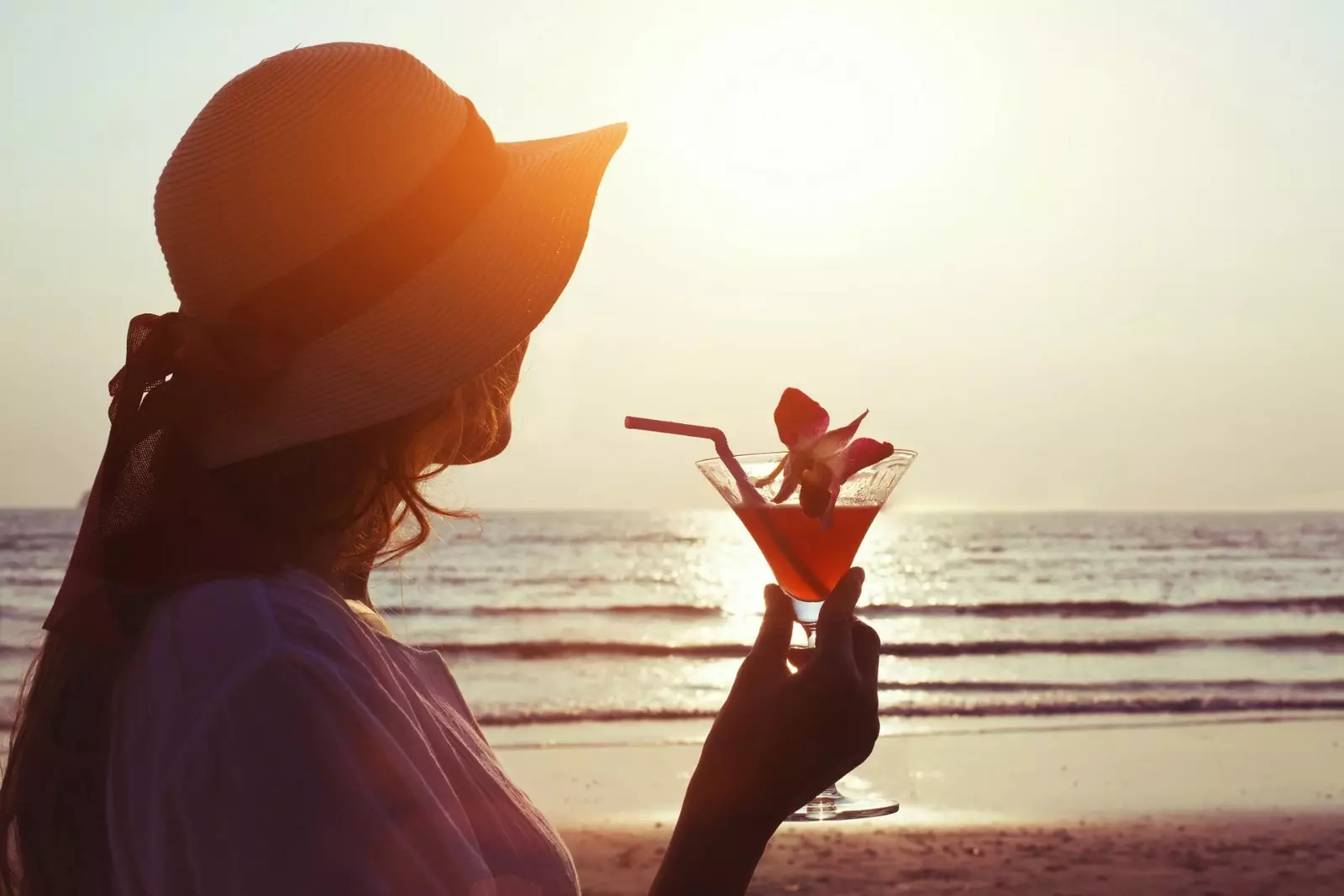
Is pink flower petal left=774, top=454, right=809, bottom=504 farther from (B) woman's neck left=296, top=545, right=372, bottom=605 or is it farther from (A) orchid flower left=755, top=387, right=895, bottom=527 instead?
(B) woman's neck left=296, top=545, right=372, bottom=605

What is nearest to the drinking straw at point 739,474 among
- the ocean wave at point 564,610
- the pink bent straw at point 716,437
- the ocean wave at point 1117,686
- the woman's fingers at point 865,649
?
the pink bent straw at point 716,437

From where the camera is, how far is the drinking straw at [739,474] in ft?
7.48

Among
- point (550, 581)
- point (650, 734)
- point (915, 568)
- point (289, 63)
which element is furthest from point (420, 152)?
point (915, 568)

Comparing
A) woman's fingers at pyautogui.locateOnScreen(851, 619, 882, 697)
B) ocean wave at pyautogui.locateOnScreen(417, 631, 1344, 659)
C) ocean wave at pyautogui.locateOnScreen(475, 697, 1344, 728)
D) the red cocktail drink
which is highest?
woman's fingers at pyautogui.locateOnScreen(851, 619, 882, 697)

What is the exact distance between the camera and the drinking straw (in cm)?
228

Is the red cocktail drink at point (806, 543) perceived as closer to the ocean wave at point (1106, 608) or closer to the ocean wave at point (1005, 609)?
the ocean wave at point (1005, 609)

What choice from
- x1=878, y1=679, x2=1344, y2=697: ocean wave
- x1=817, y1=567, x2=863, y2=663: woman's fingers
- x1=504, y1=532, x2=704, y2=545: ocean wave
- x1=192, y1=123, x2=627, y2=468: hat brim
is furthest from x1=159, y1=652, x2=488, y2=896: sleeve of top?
x1=504, y1=532, x2=704, y2=545: ocean wave

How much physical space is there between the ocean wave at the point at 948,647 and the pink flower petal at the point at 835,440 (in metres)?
14.0

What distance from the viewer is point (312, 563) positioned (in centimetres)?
162

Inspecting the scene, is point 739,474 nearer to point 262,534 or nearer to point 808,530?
point 808,530

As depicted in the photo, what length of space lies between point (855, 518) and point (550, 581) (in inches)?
994

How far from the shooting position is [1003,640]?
58.7 feet

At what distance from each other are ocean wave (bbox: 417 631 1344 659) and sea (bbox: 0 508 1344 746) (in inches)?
2.4

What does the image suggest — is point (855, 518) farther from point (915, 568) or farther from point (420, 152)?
point (915, 568)
